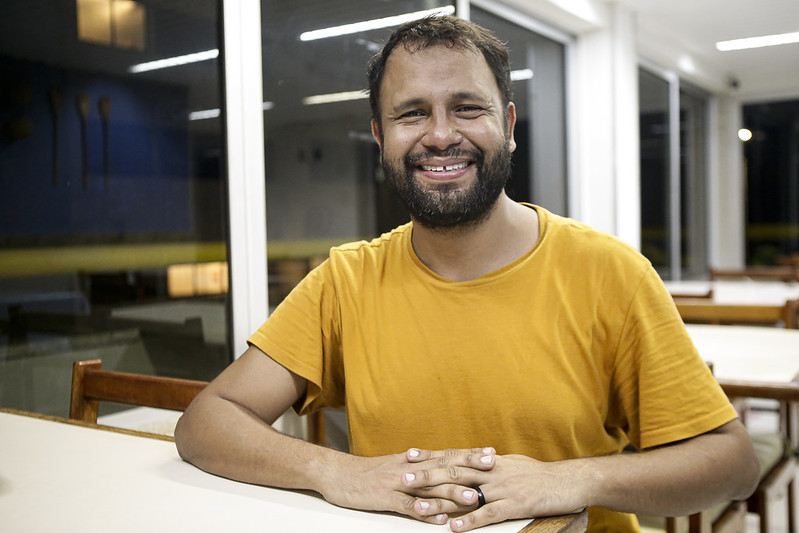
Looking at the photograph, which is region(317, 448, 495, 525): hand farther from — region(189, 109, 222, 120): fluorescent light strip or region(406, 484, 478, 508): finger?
region(189, 109, 222, 120): fluorescent light strip

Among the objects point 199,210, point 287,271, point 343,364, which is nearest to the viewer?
point 343,364

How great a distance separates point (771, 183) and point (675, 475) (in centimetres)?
725

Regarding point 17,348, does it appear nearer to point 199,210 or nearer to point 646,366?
point 199,210

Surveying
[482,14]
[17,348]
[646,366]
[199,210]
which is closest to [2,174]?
[17,348]

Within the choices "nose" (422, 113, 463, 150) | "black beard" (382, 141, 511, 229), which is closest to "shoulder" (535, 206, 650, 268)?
"black beard" (382, 141, 511, 229)

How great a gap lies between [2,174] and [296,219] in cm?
102

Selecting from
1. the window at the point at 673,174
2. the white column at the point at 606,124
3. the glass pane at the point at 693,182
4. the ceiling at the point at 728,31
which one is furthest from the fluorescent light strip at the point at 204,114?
the glass pane at the point at 693,182

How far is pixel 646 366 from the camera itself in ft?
3.44

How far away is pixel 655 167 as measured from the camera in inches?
239

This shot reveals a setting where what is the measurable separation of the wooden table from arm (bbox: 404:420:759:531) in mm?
23

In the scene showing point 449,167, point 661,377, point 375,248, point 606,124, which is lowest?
point 661,377

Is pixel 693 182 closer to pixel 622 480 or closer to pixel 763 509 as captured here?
pixel 763 509

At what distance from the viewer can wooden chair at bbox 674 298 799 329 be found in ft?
9.09

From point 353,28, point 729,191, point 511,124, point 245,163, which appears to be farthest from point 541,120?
point 729,191
